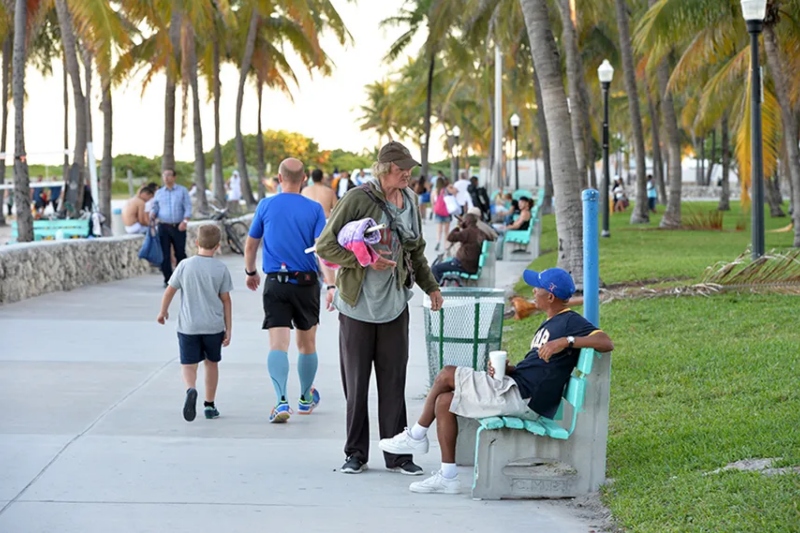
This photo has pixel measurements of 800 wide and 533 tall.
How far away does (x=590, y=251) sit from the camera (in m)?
7.54

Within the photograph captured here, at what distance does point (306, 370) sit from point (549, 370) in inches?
105

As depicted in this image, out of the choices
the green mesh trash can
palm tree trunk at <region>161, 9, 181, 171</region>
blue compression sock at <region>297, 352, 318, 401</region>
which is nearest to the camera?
the green mesh trash can

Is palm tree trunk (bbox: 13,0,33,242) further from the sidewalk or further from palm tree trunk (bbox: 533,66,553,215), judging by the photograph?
palm tree trunk (bbox: 533,66,553,215)

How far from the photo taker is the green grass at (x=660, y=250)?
17.4 meters

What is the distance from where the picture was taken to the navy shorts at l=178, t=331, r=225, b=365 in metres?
8.56

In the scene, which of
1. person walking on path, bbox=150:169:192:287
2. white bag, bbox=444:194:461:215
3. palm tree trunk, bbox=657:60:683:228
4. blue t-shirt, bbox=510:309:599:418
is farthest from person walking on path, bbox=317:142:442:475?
palm tree trunk, bbox=657:60:683:228

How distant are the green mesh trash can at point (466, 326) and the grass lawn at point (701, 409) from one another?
98 cm

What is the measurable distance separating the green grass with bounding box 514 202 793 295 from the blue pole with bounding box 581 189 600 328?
8674 mm

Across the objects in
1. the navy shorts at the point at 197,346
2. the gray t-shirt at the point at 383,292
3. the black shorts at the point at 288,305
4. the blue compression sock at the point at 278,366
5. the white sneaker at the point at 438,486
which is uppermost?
the gray t-shirt at the point at 383,292

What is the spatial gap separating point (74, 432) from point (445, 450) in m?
2.80

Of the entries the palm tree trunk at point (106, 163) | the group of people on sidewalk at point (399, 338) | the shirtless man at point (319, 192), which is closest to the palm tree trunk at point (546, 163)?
the palm tree trunk at point (106, 163)

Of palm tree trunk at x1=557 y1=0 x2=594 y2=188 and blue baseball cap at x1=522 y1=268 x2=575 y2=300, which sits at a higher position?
palm tree trunk at x1=557 y1=0 x2=594 y2=188

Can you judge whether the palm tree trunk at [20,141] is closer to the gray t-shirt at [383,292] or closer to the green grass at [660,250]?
the green grass at [660,250]

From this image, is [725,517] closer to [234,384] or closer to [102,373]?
[234,384]
